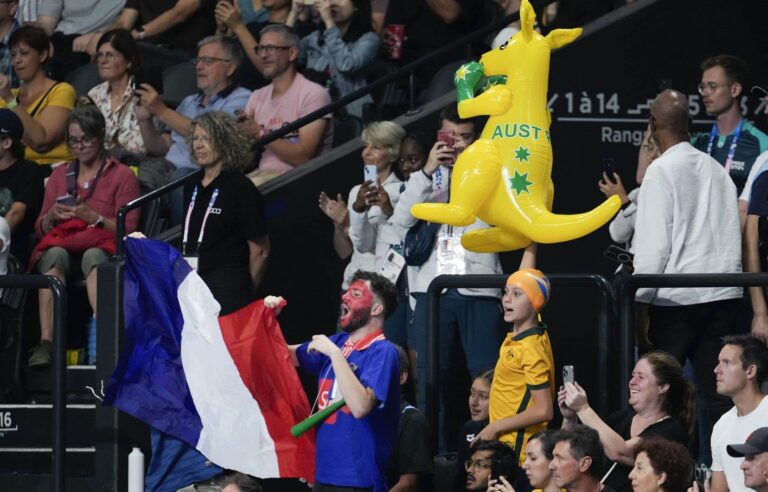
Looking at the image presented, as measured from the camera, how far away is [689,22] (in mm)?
10461

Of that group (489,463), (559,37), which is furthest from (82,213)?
(559,37)

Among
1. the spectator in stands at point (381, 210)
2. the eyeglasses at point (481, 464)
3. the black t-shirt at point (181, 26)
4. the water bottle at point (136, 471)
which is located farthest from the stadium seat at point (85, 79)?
the eyeglasses at point (481, 464)

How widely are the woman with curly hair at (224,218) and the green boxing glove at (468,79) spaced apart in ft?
8.41

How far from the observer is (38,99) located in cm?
1059

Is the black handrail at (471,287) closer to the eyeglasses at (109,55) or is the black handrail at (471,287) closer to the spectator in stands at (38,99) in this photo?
the spectator in stands at (38,99)

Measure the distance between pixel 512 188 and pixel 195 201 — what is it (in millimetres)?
2954

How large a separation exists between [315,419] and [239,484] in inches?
20.0

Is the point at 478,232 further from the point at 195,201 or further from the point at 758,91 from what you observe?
the point at 195,201

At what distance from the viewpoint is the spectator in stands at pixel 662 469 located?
21.4 ft

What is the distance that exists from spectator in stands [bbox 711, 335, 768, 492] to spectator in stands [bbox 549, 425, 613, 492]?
48 centimetres

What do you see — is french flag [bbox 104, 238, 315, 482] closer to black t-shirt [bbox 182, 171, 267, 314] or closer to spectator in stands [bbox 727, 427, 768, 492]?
black t-shirt [bbox 182, 171, 267, 314]

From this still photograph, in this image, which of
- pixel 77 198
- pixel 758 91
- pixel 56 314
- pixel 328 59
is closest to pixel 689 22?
pixel 328 59

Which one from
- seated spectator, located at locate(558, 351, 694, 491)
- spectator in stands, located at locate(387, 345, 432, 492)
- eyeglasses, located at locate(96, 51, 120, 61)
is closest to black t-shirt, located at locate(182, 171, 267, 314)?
spectator in stands, located at locate(387, 345, 432, 492)

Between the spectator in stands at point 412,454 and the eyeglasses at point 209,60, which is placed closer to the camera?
the spectator in stands at point 412,454
